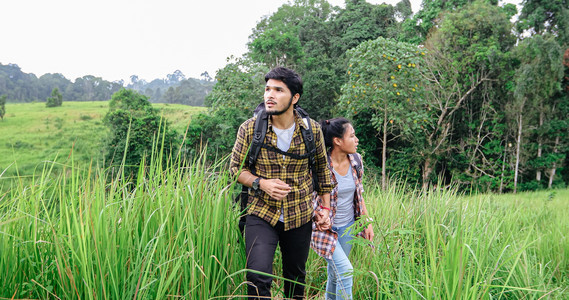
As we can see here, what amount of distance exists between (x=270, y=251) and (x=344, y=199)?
2.68 feet

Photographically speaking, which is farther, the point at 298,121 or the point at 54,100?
the point at 54,100

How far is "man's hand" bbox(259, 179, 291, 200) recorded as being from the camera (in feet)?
6.26

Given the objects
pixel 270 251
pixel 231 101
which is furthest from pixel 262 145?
pixel 231 101

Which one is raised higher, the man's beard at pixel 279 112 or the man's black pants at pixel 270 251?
the man's beard at pixel 279 112

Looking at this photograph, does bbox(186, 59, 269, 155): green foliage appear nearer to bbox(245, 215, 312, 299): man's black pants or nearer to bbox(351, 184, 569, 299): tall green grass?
bbox(351, 184, 569, 299): tall green grass

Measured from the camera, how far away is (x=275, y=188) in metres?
1.91

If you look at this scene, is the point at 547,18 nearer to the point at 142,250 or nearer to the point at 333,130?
the point at 333,130

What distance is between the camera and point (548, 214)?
551 centimetres

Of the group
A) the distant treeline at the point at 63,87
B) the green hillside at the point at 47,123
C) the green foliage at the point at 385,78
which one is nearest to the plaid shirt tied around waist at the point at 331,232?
the green foliage at the point at 385,78

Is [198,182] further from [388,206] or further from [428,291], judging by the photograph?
[388,206]

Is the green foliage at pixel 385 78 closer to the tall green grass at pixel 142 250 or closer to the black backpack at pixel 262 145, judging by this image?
the black backpack at pixel 262 145

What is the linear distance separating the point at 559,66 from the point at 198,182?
54.1ft

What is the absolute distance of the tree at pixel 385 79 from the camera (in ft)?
36.6

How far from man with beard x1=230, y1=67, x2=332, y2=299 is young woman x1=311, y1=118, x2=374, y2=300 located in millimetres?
231
